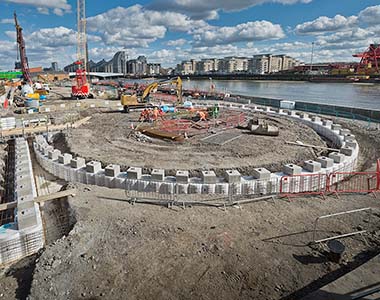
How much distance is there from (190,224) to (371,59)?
99.4 m

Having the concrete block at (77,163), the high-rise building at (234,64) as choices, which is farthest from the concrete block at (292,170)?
the high-rise building at (234,64)

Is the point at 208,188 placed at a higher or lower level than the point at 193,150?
lower

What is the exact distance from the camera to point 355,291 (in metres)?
4.07

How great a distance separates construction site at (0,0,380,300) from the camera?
181 inches

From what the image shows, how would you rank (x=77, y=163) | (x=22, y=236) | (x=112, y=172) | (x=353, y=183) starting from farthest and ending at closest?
(x=77, y=163), (x=353, y=183), (x=112, y=172), (x=22, y=236)

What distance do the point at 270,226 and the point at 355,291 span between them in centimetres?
239

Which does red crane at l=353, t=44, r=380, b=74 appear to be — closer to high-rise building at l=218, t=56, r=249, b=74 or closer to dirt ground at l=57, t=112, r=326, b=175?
dirt ground at l=57, t=112, r=326, b=175

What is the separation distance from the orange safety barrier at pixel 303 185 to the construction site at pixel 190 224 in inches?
1.7

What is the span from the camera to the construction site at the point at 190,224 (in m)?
4.59

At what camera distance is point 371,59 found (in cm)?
8294

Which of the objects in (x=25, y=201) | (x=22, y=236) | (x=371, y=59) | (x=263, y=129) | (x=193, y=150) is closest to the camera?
(x=22, y=236)

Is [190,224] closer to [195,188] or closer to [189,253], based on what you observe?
[189,253]

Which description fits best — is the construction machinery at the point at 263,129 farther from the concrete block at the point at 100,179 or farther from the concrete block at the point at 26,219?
the concrete block at the point at 26,219

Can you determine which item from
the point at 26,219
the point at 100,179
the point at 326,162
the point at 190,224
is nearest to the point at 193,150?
the point at 100,179
